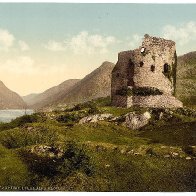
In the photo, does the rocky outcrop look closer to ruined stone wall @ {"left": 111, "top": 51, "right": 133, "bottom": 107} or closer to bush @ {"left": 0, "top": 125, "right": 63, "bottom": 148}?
ruined stone wall @ {"left": 111, "top": 51, "right": 133, "bottom": 107}

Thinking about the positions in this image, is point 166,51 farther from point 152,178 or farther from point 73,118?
point 152,178

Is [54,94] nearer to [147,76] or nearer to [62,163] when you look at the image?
[147,76]

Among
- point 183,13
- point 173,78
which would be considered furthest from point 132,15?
point 173,78

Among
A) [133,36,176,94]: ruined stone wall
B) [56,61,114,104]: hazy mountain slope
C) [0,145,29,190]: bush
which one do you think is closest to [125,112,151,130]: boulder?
[133,36,176,94]: ruined stone wall

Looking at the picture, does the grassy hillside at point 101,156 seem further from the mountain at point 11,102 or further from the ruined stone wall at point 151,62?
the mountain at point 11,102

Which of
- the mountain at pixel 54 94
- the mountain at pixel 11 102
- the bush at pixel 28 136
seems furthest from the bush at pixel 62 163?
the mountain at pixel 11 102
